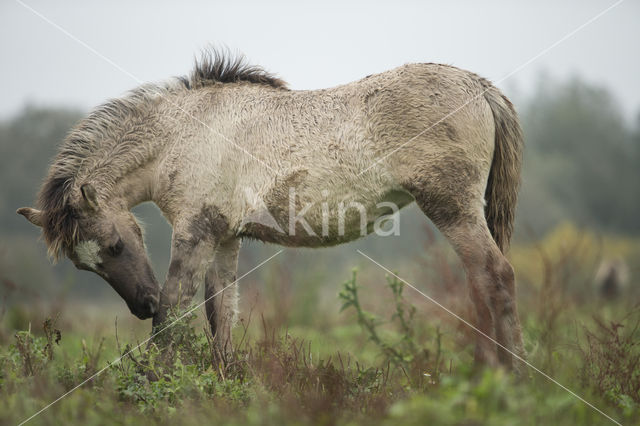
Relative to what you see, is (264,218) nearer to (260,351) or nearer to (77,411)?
(260,351)

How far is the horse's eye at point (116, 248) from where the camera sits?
4.63m

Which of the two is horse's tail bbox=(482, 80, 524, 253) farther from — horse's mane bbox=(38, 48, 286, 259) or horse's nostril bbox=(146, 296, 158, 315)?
horse's nostril bbox=(146, 296, 158, 315)

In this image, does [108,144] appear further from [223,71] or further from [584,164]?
[584,164]

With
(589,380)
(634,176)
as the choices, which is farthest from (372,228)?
(634,176)

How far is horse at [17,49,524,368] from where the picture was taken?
4.08 m

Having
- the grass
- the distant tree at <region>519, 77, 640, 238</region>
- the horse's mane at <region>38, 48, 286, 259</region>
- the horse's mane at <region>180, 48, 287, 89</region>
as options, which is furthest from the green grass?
the distant tree at <region>519, 77, 640, 238</region>

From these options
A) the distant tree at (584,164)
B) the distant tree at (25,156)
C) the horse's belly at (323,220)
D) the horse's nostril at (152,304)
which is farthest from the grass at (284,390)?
the distant tree at (584,164)

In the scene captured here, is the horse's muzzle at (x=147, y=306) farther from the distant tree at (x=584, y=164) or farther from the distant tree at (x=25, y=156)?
the distant tree at (x=584, y=164)

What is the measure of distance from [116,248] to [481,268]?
314 centimetres

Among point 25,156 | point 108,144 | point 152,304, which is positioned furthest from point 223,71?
point 25,156

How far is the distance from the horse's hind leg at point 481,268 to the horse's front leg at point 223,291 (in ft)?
6.48

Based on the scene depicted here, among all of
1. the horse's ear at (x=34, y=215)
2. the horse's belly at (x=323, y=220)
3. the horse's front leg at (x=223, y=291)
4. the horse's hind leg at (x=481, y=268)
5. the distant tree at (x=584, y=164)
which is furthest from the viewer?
the distant tree at (x=584, y=164)

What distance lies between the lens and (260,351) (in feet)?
14.5

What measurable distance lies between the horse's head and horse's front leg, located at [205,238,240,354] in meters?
0.54
